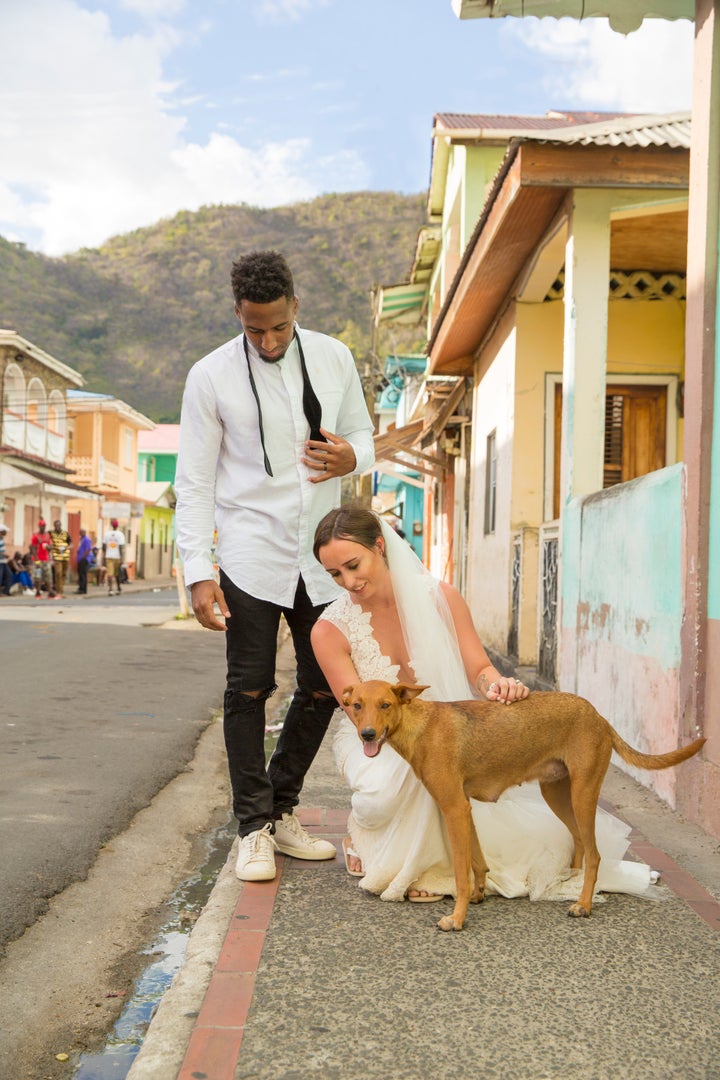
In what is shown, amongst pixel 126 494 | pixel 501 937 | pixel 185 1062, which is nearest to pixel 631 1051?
pixel 501 937

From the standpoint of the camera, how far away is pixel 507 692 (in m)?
3.58

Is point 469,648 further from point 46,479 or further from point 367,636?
point 46,479

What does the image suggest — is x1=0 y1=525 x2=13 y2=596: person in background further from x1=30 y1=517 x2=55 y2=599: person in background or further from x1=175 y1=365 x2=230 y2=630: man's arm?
x1=175 y1=365 x2=230 y2=630: man's arm

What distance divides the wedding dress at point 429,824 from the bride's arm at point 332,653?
0.03 m

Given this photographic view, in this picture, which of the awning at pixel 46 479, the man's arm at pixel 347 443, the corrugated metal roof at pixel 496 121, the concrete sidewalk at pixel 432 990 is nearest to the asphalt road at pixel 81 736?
the concrete sidewalk at pixel 432 990

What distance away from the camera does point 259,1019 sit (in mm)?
2660

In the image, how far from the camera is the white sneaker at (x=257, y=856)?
150 inches

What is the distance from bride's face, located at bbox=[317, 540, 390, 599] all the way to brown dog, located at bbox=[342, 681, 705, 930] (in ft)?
1.47

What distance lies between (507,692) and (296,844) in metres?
1.13

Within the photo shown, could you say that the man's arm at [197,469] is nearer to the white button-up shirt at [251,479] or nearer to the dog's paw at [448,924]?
the white button-up shirt at [251,479]

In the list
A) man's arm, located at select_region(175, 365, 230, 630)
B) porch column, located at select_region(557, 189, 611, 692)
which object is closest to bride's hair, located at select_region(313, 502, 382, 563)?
man's arm, located at select_region(175, 365, 230, 630)

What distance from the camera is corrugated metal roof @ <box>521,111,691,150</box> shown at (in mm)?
7070

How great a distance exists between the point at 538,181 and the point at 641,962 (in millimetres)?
5418

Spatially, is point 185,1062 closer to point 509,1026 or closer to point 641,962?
point 509,1026
